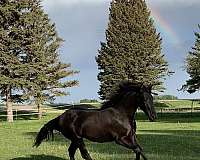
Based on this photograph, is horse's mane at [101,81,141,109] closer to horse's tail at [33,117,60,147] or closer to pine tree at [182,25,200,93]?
horse's tail at [33,117,60,147]

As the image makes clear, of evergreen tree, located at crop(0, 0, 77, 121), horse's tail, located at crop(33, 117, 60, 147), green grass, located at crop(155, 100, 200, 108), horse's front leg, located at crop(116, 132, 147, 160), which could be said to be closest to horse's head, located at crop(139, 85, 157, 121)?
horse's front leg, located at crop(116, 132, 147, 160)

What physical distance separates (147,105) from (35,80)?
3819 cm

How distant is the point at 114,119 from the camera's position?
11.6m

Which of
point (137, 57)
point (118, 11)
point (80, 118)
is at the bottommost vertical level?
point (80, 118)

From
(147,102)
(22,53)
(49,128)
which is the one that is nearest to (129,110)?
(147,102)

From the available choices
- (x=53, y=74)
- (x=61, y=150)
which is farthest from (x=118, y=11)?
(x=61, y=150)

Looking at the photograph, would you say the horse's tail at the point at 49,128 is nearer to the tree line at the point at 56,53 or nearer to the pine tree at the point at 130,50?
the tree line at the point at 56,53

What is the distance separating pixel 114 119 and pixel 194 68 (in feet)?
160

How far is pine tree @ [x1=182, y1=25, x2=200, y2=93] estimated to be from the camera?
58850 mm

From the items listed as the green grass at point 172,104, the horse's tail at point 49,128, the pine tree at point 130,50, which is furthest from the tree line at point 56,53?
the horse's tail at point 49,128

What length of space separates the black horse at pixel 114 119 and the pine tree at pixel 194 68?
47169mm

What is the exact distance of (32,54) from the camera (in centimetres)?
4859

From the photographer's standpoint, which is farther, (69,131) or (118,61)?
(118,61)

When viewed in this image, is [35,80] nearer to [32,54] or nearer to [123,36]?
[32,54]
